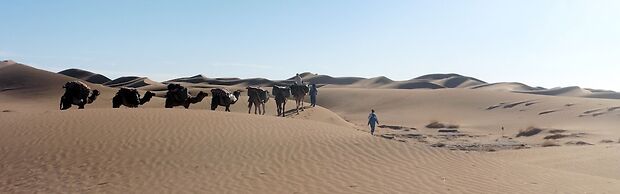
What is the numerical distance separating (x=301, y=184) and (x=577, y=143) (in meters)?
15.8

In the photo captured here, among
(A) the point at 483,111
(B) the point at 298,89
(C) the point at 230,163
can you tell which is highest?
(B) the point at 298,89

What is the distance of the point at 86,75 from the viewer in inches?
3716

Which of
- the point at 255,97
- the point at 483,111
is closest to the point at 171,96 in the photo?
the point at 255,97

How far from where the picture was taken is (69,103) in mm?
19188

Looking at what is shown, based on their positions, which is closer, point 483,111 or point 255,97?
point 255,97

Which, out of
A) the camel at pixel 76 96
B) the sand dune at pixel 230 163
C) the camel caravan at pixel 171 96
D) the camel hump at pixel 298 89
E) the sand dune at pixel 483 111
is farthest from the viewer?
the sand dune at pixel 483 111

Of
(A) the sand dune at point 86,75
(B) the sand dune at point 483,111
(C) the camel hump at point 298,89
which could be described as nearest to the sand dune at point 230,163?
(C) the camel hump at point 298,89

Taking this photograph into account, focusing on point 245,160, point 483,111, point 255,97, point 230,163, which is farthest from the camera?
point 483,111

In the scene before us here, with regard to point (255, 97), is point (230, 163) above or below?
below

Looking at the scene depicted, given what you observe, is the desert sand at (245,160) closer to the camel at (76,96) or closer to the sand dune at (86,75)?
the camel at (76,96)

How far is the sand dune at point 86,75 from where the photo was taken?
90875 millimetres

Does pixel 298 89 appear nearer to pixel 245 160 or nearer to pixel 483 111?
pixel 245 160

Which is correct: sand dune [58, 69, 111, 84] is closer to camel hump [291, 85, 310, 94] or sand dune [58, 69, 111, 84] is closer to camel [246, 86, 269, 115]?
camel hump [291, 85, 310, 94]

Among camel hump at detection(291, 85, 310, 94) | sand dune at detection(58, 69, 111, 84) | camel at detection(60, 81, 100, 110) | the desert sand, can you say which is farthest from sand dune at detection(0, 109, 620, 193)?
sand dune at detection(58, 69, 111, 84)
